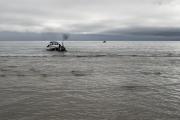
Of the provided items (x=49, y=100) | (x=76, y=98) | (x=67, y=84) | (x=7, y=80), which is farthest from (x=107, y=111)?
(x=7, y=80)

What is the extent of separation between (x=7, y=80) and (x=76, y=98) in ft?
31.7

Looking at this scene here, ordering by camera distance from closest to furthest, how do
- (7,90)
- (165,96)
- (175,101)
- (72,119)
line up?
(72,119) → (175,101) → (165,96) → (7,90)

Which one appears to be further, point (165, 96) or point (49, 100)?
point (165, 96)

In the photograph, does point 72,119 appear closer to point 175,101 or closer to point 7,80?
point 175,101

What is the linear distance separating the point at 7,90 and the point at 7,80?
4.43 meters

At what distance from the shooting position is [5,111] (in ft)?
39.9

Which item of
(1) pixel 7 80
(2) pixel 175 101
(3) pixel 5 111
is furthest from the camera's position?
(1) pixel 7 80

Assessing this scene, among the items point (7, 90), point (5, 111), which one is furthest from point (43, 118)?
point (7, 90)

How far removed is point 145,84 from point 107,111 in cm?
879

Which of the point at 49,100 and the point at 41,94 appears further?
the point at 41,94

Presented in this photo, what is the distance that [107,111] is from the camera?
40.2 feet

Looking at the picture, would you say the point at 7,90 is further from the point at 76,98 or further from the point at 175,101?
the point at 175,101

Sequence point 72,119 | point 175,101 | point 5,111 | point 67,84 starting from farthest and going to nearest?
1. point 67,84
2. point 175,101
3. point 5,111
4. point 72,119

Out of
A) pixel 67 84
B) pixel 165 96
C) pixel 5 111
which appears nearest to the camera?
pixel 5 111
